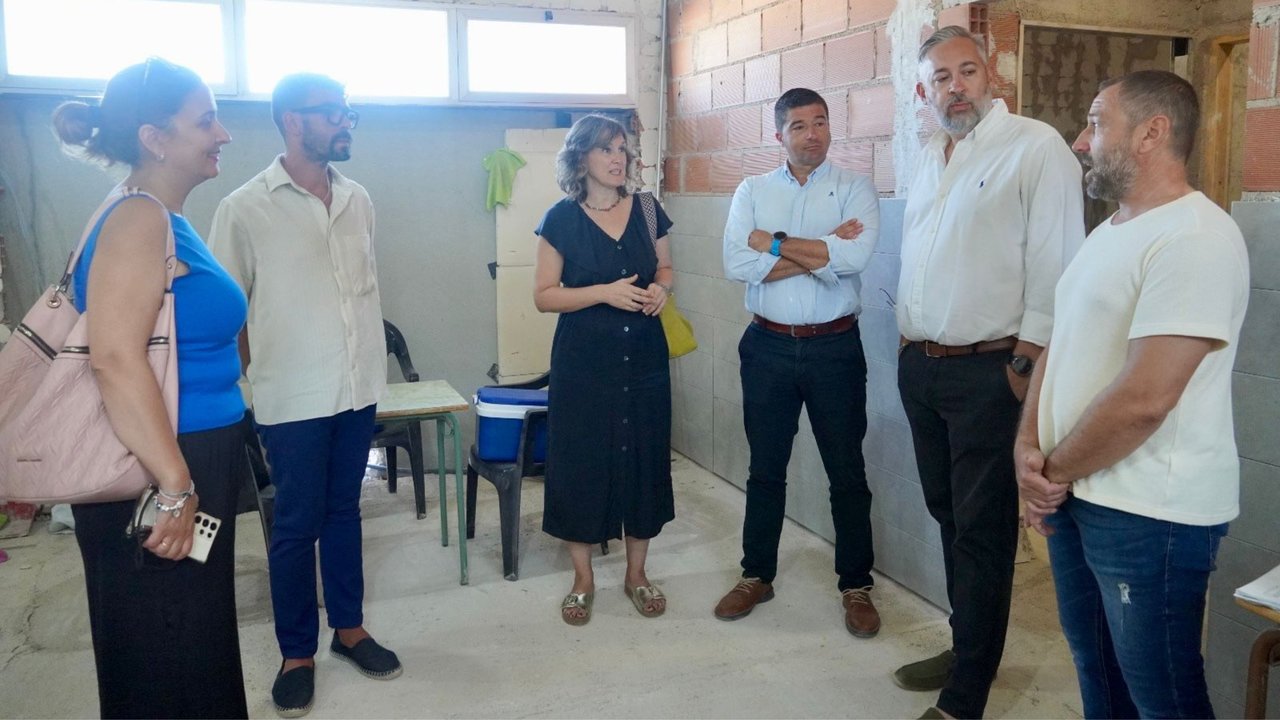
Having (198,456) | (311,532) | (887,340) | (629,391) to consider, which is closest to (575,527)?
(629,391)

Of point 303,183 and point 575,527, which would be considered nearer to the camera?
point 303,183

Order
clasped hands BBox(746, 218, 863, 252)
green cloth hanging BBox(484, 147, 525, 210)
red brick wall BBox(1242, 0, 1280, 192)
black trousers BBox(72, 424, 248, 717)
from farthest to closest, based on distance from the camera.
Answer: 1. green cloth hanging BBox(484, 147, 525, 210)
2. clasped hands BBox(746, 218, 863, 252)
3. red brick wall BBox(1242, 0, 1280, 192)
4. black trousers BBox(72, 424, 248, 717)

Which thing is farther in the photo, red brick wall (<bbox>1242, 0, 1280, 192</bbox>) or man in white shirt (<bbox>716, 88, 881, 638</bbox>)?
man in white shirt (<bbox>716, 88, 881, 638</bbox>)

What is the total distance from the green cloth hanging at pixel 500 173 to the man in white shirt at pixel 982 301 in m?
2.65

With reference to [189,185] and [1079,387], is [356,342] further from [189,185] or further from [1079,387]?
[1079,387]

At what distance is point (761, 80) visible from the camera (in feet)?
12.8

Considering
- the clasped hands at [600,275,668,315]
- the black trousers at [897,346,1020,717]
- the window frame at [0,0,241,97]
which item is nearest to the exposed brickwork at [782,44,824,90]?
the clasped hands at [600,275,668,315]

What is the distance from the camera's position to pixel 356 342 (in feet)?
8.06

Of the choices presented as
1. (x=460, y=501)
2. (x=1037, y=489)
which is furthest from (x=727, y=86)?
(x=1037, y=489)

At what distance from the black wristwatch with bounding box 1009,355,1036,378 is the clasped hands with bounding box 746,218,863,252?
29.0 inches

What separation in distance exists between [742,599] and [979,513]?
0.98 meters

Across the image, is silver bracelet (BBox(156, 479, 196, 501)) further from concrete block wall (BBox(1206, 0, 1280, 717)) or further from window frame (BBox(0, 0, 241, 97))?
window frame (BBox(0, 0, 241, 97))

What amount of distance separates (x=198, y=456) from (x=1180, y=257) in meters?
1.63

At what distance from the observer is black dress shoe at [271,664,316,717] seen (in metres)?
2.43
